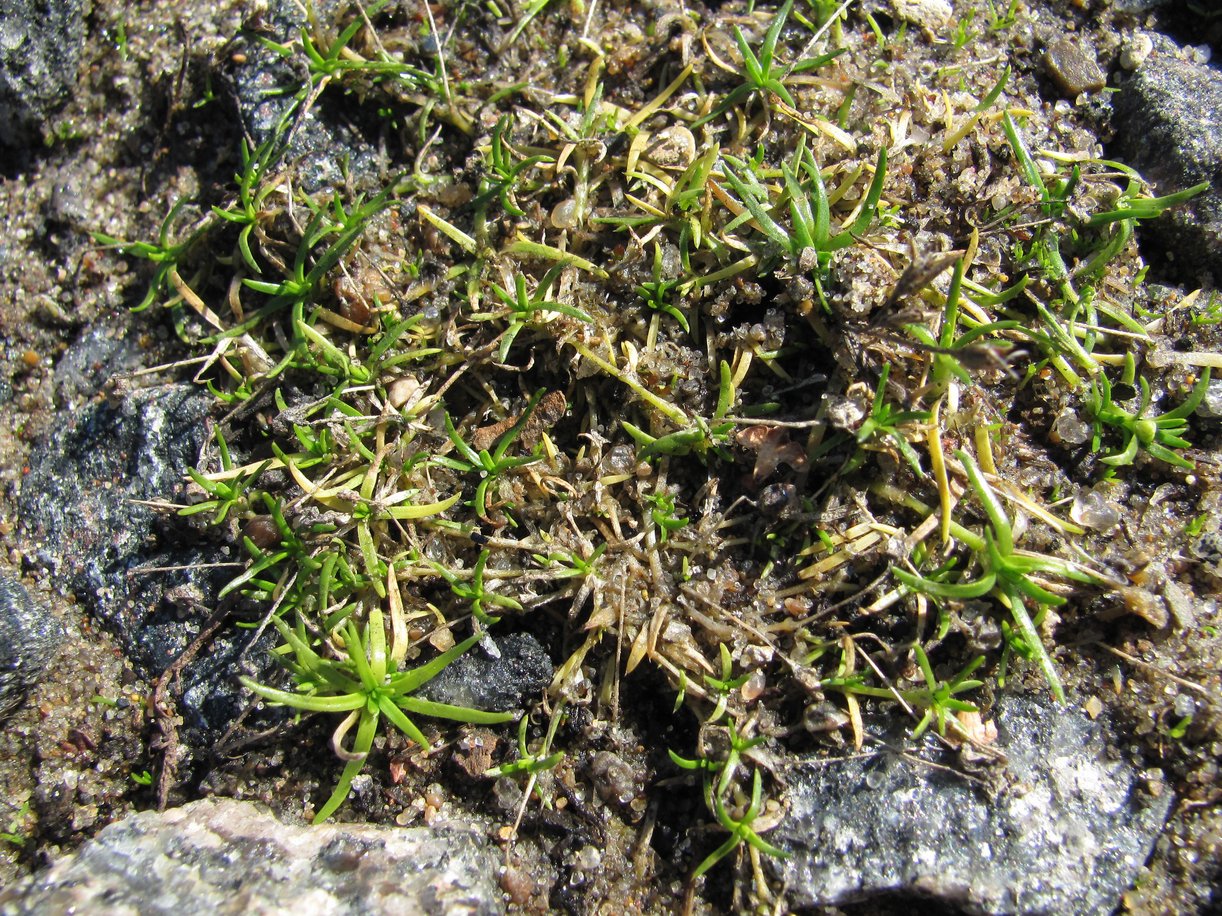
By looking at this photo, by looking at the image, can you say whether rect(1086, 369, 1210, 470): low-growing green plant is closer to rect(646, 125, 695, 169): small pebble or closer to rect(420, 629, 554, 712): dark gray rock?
rect(646, 125, 695, 169): small pebble

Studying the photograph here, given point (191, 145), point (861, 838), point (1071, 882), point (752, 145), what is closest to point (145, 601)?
point (191, 145)

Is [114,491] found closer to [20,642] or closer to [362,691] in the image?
[20,642]

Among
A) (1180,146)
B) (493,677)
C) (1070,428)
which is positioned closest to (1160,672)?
(1070,428)

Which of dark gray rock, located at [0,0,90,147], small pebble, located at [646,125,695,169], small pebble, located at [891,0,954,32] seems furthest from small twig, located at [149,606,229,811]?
small pebble, located at [891,0,954,32]

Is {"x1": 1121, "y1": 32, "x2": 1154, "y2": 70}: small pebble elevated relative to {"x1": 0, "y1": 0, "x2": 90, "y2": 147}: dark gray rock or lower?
elevated

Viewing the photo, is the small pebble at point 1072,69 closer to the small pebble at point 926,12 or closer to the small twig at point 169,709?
the small pebble at point 926,12

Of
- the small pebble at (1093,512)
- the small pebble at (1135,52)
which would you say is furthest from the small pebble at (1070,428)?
the small pebble at (1135,52)
